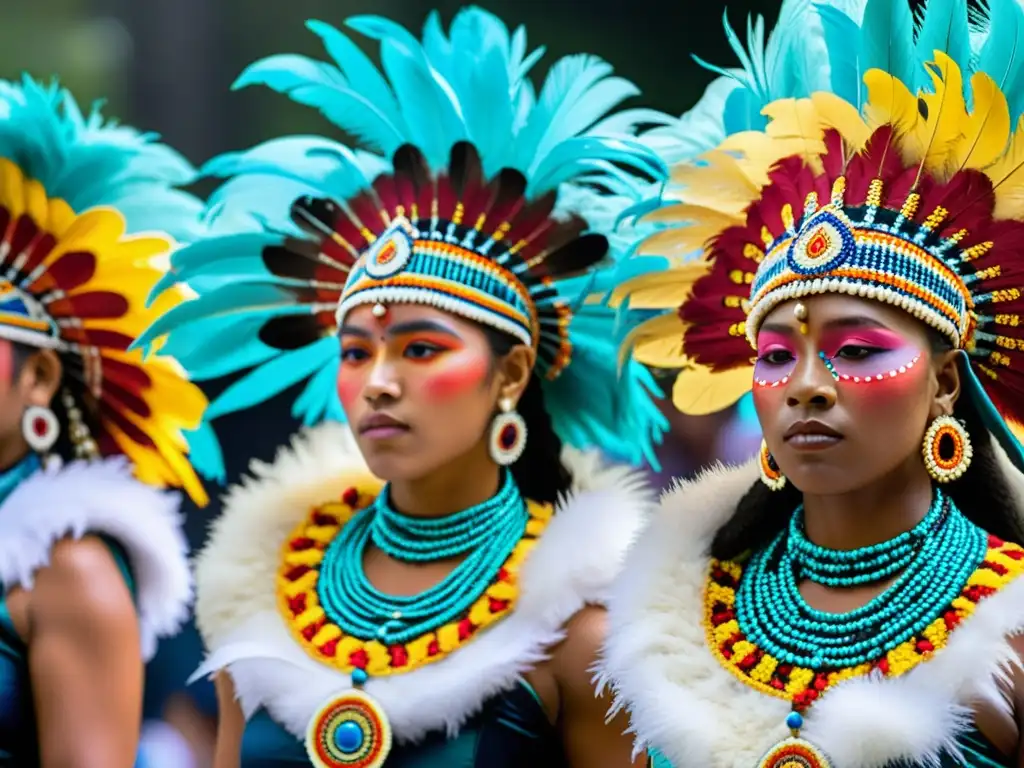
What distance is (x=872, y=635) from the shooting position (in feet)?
7.62

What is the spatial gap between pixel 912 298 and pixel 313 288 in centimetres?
142

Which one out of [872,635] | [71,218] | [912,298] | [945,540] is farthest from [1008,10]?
[71,218]

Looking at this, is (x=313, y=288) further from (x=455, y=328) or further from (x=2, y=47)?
(x=2, y=47)

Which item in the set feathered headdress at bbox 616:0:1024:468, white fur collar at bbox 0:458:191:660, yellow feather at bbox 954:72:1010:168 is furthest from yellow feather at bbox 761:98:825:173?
white fur collar at bbox 0:458:191:660

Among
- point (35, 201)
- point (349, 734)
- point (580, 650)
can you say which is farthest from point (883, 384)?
point (35, 201)

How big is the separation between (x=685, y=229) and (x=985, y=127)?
0.59 meters

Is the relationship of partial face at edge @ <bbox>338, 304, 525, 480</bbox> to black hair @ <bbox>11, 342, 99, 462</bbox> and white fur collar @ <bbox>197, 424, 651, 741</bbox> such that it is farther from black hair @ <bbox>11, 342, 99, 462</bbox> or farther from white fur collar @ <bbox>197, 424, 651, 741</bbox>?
Answer: black hair @ <bbox>11, 342, 99, 462</bbox>

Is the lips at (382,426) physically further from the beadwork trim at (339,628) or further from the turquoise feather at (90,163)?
the turquoise feather at (90,163)

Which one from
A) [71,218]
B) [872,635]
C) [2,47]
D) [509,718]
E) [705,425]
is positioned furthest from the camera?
[2,47]

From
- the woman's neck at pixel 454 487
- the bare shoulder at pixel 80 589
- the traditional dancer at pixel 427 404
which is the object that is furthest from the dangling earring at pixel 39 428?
the woman's neck at pixel 454 487

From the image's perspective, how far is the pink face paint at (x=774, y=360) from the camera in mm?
2400

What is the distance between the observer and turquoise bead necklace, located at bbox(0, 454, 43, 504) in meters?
3.39

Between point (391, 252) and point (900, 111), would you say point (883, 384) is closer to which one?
point (900, 111)

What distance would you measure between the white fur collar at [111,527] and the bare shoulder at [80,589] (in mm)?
26
